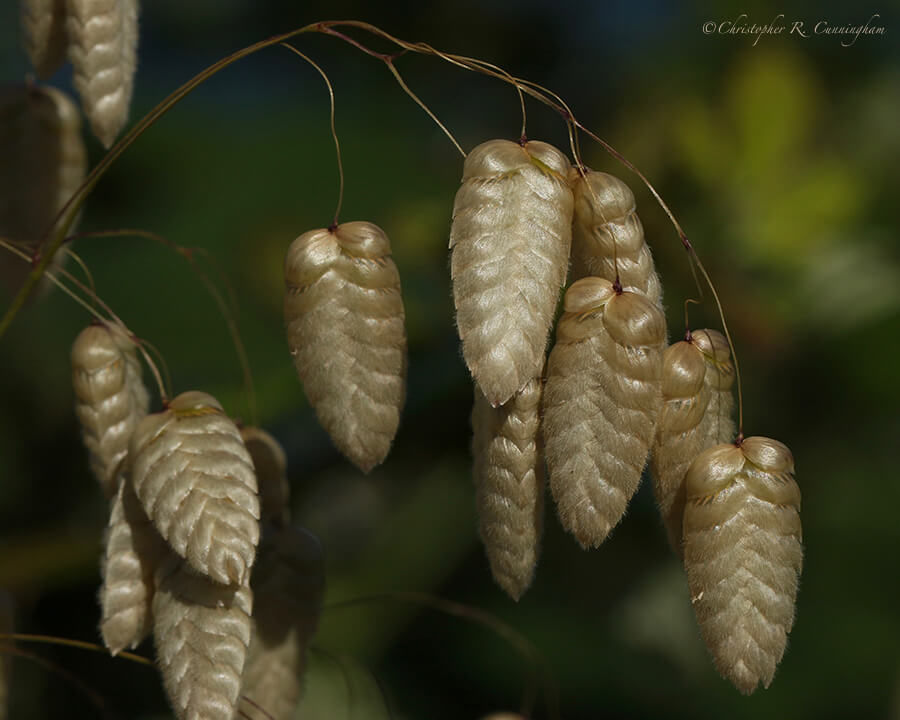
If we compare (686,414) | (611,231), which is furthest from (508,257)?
(686,414)

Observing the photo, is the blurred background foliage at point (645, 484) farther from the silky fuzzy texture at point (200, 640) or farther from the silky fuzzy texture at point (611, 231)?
the silky fuzzy texture at point (611, 231)

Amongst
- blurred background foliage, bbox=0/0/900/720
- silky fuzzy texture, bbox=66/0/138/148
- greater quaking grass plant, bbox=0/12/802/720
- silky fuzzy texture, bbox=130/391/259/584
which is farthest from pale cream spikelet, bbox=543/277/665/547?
blurred background foliage, bbox=0/0/900/720

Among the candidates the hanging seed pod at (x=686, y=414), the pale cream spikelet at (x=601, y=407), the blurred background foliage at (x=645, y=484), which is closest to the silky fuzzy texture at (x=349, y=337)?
the pale cream spikelet at (x=601, y=407)

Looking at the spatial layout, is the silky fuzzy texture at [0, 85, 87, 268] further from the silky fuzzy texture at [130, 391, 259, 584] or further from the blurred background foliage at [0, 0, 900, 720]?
the blurred background foliage at [0, 0, 900, 720]

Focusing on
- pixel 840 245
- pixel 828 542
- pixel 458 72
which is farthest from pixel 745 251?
pixel 458 72

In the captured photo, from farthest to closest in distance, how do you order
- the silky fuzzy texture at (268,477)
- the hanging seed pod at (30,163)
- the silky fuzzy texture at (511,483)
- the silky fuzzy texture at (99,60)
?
the hanging seed pod at (30,163), the silky fuzzy texture at (268,477), the silky fuzzy texture at (99,60), the silky fuzzy texture at (511,483)

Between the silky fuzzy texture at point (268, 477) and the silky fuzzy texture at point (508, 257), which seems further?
the silky fuzzy texture at point (268, 477)

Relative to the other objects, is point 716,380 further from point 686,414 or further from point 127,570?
point 127,570
